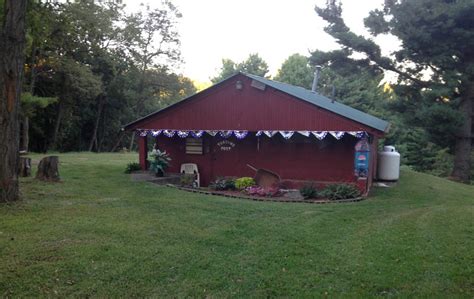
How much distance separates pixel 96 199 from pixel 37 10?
5139 mm

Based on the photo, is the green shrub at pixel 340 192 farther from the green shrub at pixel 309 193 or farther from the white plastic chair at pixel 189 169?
the white plastic chair at pixel 189 169

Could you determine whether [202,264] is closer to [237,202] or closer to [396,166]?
[237,202]

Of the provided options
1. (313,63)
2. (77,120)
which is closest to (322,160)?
(313,63)

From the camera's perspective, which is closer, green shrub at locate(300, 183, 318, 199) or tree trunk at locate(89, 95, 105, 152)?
green shrub at locate(300, 183, 318, 199)

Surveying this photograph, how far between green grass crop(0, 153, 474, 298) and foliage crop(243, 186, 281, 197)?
2.11 m

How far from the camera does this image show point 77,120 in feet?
109

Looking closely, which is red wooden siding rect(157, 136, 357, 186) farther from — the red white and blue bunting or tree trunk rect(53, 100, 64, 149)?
tree trunk rect(53, 100, 64, 149)

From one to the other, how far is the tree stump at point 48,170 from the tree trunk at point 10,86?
3372 millimetres

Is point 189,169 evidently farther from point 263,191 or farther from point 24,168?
point 24,168

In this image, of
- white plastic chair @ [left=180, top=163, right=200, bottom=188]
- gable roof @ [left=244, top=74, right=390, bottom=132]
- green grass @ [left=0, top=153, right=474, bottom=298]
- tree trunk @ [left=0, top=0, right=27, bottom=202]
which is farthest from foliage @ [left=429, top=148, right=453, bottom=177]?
tree trunk @ [left=0, top=0, right=27, bottom=202]

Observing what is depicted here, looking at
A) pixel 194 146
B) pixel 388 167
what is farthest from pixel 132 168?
pixel 388 167

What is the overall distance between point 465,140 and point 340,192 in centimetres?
1175

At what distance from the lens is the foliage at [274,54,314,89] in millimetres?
37594

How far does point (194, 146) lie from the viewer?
48.3 ft
